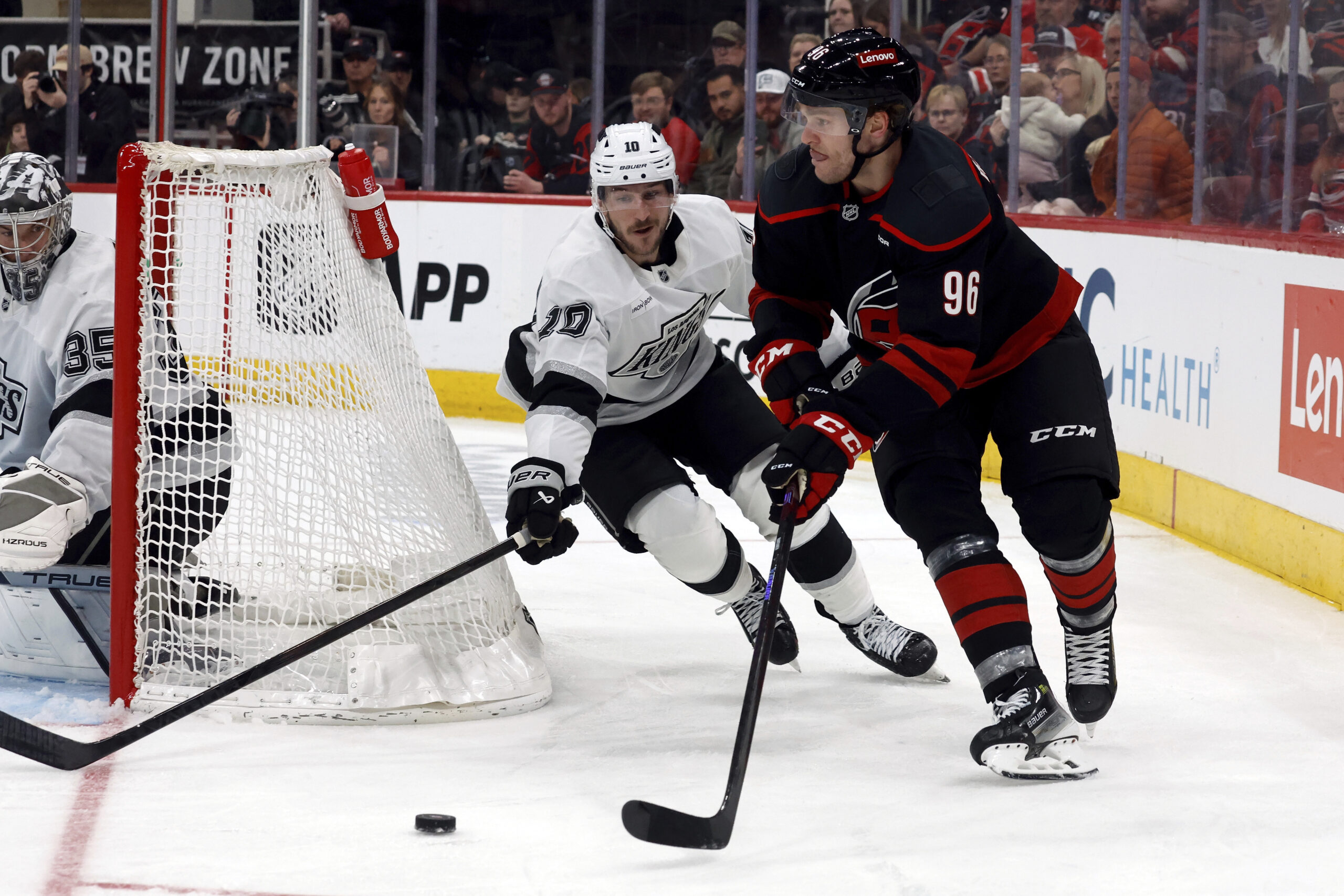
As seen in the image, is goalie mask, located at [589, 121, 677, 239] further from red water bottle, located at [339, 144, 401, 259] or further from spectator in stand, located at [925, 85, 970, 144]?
spectator in stand, located at [925, 85, 970, 144]

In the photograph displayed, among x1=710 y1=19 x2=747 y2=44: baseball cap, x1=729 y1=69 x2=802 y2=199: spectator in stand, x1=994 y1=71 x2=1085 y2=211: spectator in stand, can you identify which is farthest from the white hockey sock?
x1=710 y1=19 x2=747 y2=44: baseball cap

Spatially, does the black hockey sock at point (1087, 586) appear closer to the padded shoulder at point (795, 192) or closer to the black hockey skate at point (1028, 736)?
the black hockey skate at point (1028, 736)

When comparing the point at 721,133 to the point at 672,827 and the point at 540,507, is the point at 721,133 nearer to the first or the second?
the point at 540,507

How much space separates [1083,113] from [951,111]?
0.57 metres

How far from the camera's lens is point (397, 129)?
6746 mm

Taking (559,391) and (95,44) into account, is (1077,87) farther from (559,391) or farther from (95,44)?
(95,44)

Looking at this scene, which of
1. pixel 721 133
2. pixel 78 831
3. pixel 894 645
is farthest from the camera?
pixel 721 133

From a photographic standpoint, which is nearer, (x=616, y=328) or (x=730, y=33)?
(x=616, y=328)

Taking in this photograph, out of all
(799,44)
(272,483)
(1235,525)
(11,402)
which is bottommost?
(1235,525)

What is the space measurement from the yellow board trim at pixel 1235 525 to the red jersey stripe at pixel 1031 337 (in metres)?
0.94

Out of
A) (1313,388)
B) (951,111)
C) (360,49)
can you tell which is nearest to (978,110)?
(951,111)

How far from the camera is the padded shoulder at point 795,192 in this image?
2373 mm

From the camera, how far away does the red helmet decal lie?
2.23 m

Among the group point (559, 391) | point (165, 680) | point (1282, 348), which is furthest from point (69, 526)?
point (1282, 348)
